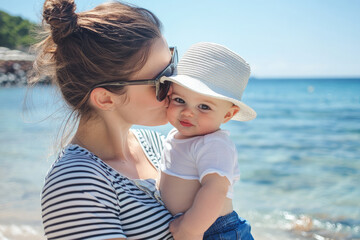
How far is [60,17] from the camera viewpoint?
1814mm

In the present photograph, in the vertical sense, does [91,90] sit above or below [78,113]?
above

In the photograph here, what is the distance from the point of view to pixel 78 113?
2.05 meters

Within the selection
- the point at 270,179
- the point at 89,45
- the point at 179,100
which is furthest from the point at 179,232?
the point at 270,179

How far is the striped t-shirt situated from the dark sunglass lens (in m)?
0.52

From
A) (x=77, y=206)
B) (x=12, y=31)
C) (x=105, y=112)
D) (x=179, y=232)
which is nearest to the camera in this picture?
(x=77, y=206)

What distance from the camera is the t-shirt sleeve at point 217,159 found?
1768 millimetres

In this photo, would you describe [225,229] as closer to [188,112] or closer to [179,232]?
[179,232]

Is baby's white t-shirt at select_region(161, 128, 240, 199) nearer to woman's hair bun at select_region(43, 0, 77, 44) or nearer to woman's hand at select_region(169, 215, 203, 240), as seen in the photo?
woman's hand at select_region(169, 215, 203, 240)

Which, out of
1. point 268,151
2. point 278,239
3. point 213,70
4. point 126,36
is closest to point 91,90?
point 126,36

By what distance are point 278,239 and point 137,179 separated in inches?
130

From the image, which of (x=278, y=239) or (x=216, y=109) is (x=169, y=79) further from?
(x=278, y=239)

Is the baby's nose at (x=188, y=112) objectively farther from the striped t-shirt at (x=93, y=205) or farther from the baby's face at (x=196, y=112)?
the striped t-shirt at (x=93, y=205)

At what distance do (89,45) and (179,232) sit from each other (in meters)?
1.03

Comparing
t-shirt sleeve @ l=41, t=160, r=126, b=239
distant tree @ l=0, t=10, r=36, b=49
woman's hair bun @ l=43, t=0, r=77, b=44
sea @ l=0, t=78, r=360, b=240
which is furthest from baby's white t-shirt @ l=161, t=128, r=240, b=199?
distant tree @ l=0, t=10, r=36, b=49
